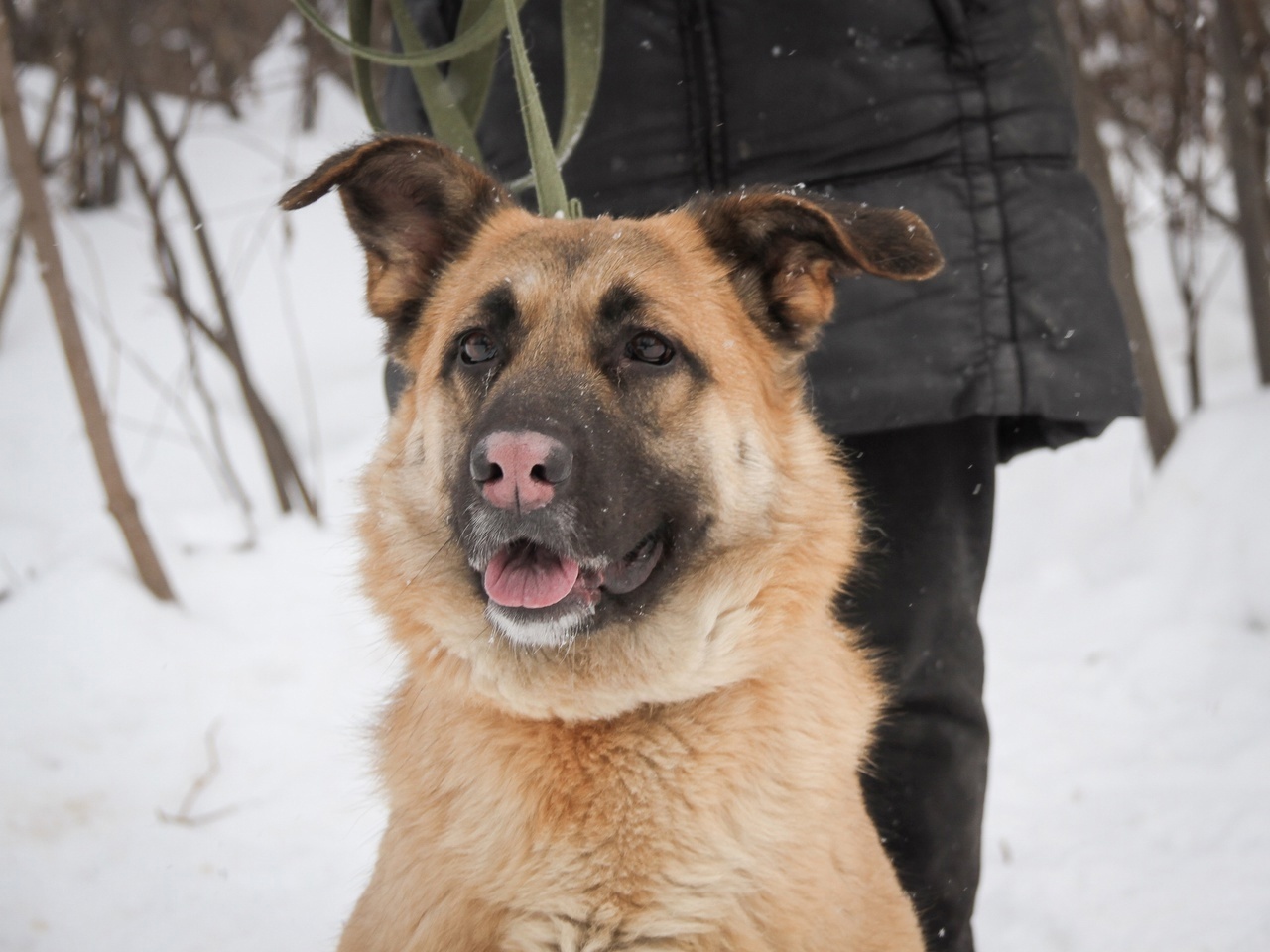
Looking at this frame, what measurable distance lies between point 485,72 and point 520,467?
4.50 feet

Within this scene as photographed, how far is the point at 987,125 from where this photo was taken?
8.76 ft

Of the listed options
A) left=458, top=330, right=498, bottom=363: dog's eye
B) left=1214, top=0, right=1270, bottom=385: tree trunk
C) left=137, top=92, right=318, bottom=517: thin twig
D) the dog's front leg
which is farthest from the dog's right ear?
left=1214, top=0, right=1270, bottom=385: tree trunk

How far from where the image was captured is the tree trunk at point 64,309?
470cm

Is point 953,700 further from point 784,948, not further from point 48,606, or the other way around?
point 48,606

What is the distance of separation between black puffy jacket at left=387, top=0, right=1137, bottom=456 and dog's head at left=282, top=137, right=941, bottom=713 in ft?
0.91

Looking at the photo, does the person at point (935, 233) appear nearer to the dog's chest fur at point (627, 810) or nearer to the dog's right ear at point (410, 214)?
the dog's right ear at point (410, 214)

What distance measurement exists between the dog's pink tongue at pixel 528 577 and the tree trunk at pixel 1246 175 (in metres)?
5.61

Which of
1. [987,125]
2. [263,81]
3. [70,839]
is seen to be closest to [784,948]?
[987,125]

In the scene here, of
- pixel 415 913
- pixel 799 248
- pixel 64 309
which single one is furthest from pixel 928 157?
pixel 64 309

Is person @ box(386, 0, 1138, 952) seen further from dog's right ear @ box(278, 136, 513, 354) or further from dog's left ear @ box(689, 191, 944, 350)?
dog's right ear @ box(278, 136, 513, 354)

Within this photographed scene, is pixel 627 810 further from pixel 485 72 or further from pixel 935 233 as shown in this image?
pixel 485 72

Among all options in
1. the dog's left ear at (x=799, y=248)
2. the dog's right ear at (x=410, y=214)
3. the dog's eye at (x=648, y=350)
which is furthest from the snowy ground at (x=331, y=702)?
the dog's left ear at (x=799, y=248)

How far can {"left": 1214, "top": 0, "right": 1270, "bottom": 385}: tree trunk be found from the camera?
5.99m

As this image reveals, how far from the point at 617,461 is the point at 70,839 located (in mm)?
2731
